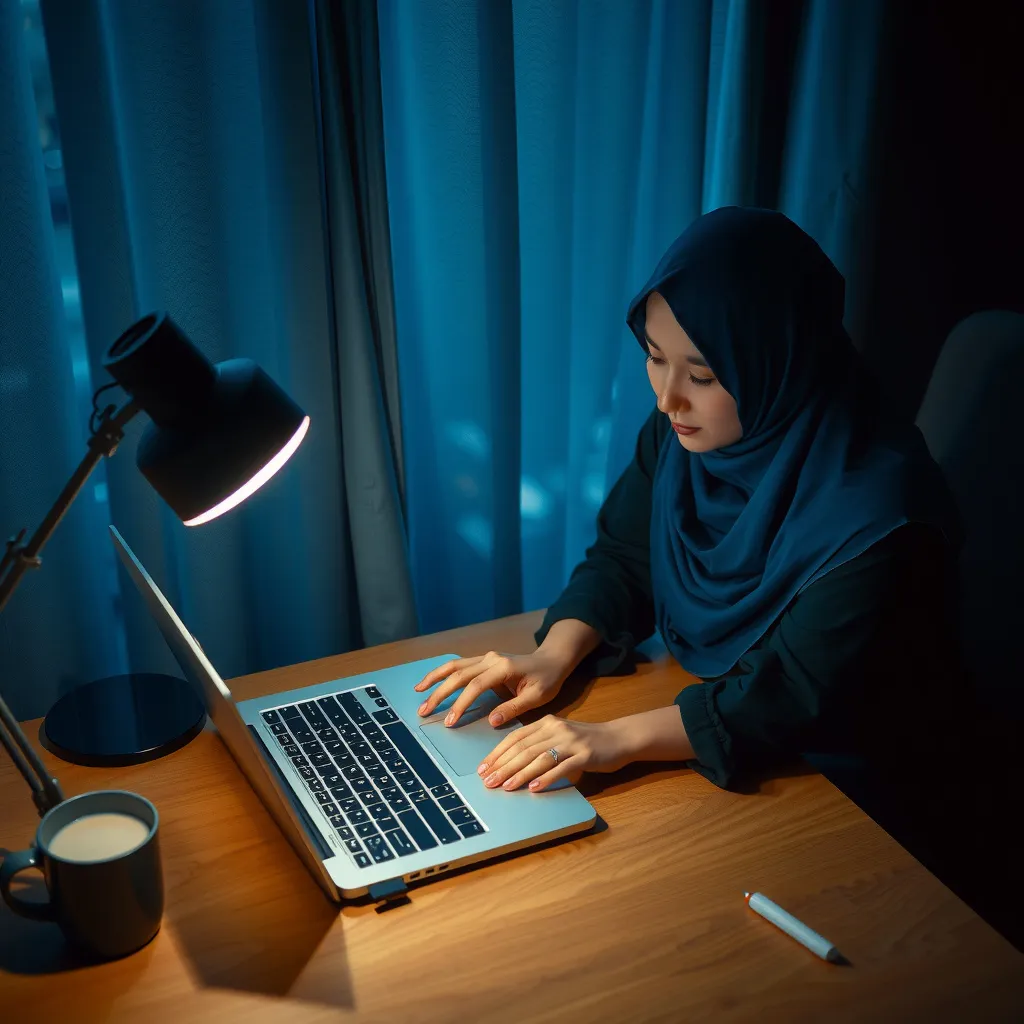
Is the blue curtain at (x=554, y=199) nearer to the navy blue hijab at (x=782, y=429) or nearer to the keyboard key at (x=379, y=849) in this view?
the navy blue hijab at (x=782, y=429)

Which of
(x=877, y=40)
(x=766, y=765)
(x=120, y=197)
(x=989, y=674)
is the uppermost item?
(x=877, y=40)

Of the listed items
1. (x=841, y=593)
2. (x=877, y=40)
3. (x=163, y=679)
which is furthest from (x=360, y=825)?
(x=877, y=40)

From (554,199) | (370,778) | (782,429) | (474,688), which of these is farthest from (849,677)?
(554,199)

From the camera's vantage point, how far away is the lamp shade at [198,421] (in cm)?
70

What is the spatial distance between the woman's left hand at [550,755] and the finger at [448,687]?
4.0 inches

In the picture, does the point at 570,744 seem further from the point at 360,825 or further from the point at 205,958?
the point at 205,958

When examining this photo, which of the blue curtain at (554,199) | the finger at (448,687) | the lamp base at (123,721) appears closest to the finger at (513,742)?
the finger at (448,687)

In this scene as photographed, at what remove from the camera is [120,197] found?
124 centimetres

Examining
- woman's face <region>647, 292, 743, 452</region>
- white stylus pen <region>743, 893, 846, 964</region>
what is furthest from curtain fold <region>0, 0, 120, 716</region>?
white stylus pen <region>743, 893, 846, 964</region>

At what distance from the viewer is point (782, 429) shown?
1112mm

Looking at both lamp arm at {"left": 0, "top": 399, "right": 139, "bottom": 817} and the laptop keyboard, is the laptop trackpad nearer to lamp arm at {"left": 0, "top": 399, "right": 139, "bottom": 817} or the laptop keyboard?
the laptop keyboard

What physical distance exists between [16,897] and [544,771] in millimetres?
449

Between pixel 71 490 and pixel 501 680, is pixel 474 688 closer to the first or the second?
pixel 501 680

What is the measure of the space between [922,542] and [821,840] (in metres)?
0.32
